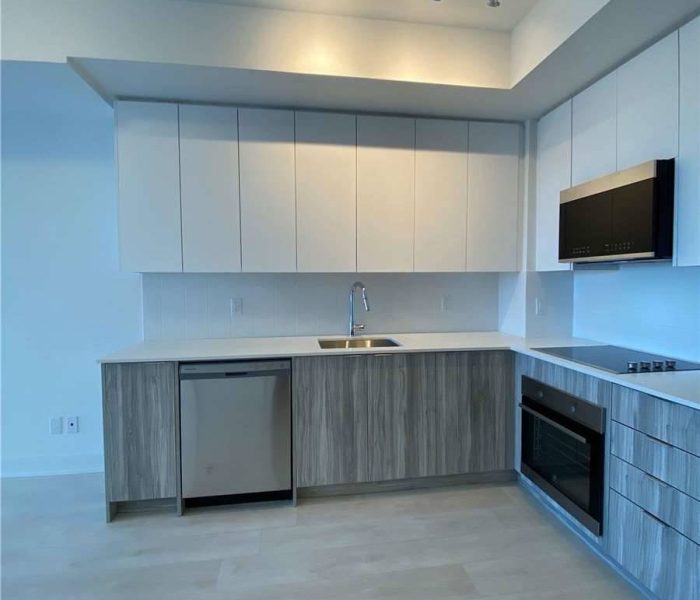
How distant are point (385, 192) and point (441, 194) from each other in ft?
1.28

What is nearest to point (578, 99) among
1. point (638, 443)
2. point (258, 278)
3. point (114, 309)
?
point (638, 443)

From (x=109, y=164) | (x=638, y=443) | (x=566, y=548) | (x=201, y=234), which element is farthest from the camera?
(x=109, y=164)

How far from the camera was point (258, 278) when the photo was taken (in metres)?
2.94

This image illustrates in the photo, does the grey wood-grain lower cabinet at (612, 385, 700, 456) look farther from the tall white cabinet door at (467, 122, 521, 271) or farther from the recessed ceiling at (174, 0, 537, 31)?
the recessed ceiling at (174, 0, 537, 31)

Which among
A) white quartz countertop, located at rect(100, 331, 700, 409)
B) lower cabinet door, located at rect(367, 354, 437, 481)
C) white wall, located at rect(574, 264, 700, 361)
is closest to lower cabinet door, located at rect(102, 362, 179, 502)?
white quartz countertop, located at rect(100, 331, 700, 409)

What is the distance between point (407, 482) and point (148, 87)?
2.81 m

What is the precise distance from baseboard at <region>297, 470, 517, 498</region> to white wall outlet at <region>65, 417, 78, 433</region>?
64.5 inches

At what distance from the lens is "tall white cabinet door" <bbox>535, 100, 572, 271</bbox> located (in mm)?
2514

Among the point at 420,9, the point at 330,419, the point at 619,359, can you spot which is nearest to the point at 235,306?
the point at 330,419

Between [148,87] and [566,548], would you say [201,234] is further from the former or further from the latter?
[566,548]

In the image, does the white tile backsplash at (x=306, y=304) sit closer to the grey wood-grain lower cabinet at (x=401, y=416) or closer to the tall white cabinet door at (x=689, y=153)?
the grey wood-grain lower cabinet at (x=401, y=416)

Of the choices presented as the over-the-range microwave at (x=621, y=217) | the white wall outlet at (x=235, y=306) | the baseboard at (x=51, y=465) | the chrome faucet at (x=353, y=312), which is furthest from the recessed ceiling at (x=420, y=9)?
the baseboard at (x=51, y=465)

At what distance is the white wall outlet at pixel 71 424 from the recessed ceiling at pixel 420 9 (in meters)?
2.73

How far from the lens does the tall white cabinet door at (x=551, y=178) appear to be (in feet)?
8.25
